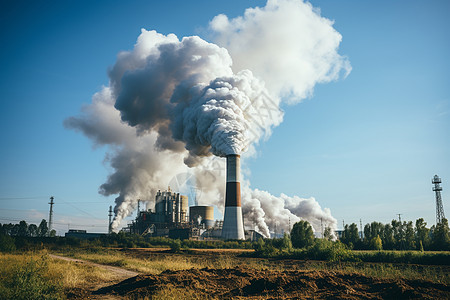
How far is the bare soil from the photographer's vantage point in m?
11.4

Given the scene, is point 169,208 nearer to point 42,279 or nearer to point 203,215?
point 203,215

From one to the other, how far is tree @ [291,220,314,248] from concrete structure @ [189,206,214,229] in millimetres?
31438

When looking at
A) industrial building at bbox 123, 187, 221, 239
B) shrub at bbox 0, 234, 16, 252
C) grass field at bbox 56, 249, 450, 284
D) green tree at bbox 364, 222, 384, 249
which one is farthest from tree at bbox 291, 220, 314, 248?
shrub at bbox 0, 234, 16, 252

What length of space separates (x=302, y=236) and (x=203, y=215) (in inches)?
1453

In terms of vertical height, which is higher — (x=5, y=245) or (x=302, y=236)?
(x=5, y=245)

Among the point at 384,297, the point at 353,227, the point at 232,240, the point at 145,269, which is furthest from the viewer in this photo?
the point at 353,227

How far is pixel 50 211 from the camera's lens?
8781 centimetres

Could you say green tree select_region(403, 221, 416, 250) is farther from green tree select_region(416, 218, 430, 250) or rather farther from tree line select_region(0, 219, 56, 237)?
tree line select_region(0, 219, 56, 237)

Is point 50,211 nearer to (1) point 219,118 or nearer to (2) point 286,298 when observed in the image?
(1) point 219,118

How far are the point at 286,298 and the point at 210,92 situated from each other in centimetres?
4966

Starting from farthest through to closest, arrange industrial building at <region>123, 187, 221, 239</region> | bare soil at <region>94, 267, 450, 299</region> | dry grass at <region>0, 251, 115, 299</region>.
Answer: industrial building at <region>123, 187, 221, 239</region> < dry grass at <region>0, 251, 115, 299</region> < bare soil at <region>94, 267, 450, 299</region>

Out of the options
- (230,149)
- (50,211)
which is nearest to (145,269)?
(230,149)

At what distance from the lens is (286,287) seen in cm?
Answer: 1303

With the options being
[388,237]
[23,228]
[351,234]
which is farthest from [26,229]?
[388,237]
